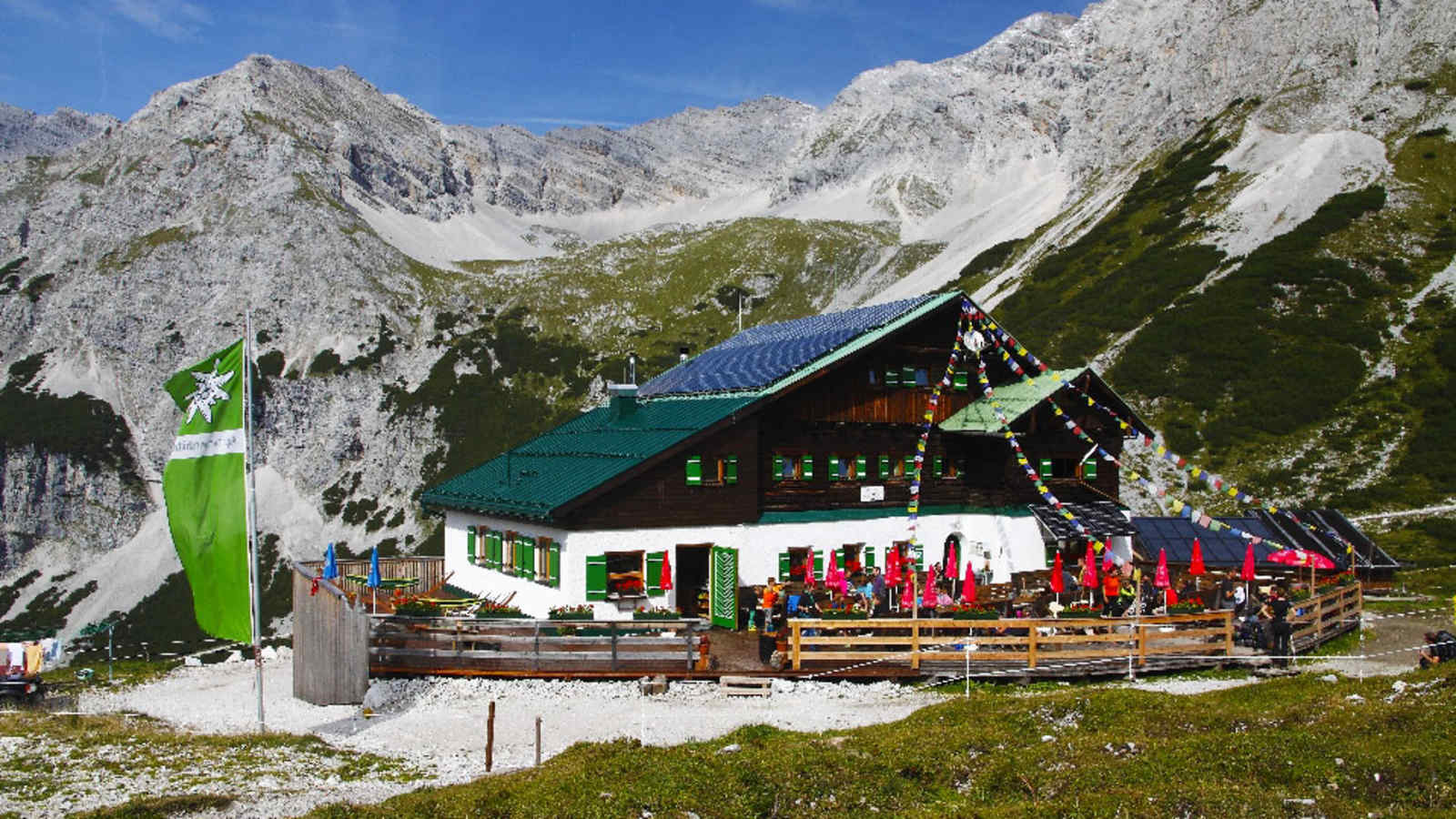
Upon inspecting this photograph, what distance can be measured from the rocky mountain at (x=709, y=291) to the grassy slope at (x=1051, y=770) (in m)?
46.2

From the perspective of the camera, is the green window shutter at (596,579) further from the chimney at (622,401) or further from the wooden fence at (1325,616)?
the wooden fence at (1325,616)

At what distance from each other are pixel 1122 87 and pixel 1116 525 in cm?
14942

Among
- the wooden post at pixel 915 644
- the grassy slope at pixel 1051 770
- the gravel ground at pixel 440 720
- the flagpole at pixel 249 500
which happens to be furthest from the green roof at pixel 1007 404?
the flagpole at pixel 249 500

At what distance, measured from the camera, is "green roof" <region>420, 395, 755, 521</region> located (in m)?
29.5

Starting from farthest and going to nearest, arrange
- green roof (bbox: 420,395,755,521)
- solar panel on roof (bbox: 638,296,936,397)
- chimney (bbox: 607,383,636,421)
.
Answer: chimney (bbox: 607,383,636,421) → solar panel on roof (bbox: 638,296,936,397) → green roof (bbox: 420,395,755,521)

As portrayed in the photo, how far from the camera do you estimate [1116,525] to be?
116ft

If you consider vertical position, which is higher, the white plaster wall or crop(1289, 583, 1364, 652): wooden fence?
the white plaster wall

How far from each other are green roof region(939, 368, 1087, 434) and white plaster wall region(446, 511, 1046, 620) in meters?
3.01

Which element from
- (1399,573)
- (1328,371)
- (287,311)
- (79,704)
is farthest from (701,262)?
(79,704)

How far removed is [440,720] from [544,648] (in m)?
2.99

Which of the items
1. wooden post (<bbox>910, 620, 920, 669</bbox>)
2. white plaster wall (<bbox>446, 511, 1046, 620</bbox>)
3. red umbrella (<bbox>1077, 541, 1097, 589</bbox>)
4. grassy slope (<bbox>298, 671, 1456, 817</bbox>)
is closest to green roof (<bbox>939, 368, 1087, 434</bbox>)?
white plaster wall (<bbox>446, 511, 1046, 620</bbox>)

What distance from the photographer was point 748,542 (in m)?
30.8

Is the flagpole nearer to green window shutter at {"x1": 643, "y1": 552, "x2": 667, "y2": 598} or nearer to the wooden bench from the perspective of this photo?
the wooden bench

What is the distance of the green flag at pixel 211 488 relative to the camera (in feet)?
67.8
